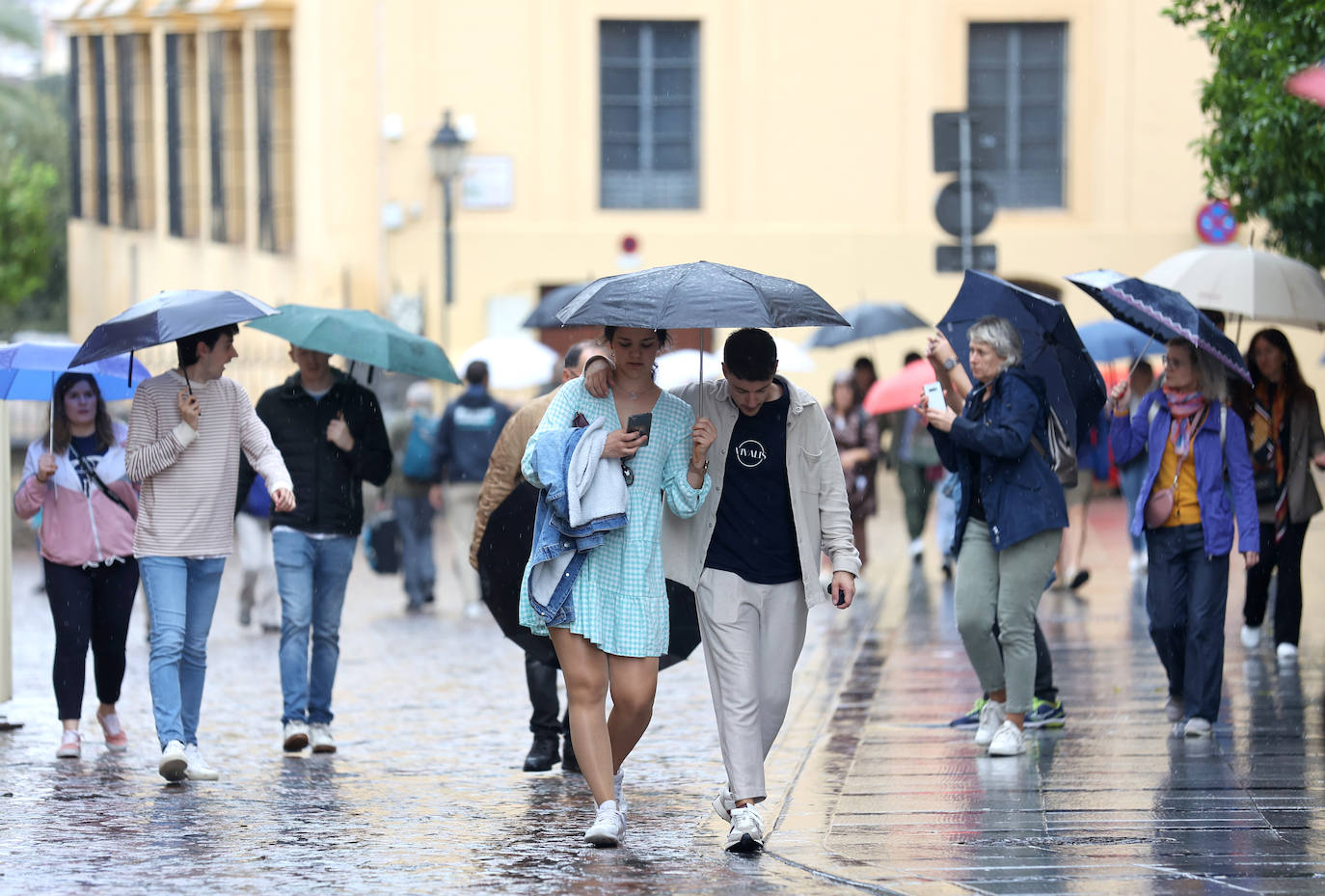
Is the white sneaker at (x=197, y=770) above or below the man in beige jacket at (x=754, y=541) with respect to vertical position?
below

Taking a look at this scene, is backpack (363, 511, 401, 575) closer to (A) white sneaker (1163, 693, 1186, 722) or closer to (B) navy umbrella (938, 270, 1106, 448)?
(B) navy umbrella (938, 270, 1106, 448)

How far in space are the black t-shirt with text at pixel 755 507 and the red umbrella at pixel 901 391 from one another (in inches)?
294

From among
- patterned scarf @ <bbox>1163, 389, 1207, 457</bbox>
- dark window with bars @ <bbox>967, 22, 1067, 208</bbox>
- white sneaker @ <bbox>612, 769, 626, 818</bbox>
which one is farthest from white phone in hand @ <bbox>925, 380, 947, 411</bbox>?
dark window with bars @ <bbox>967, 22, 1067, 208</bbox>

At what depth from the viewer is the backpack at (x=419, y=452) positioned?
49.8ft

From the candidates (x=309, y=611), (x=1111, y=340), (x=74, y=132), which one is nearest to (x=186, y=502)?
(x=309, y=611)

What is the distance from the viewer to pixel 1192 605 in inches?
344

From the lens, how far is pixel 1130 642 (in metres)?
11.8

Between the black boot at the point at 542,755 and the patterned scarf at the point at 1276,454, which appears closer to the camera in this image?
the black boot at the point at 542,755

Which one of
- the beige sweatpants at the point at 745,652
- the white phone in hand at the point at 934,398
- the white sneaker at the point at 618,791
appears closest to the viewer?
the beige sweatpants at the point at 745,652

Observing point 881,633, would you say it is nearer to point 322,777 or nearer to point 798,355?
point 798,355

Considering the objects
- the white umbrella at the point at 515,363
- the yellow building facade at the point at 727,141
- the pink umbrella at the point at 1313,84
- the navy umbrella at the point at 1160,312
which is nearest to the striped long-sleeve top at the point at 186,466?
the navy umbrella at the point at 1160,312

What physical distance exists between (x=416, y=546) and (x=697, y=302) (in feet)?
29.8

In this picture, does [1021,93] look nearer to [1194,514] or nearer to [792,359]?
[792,359]

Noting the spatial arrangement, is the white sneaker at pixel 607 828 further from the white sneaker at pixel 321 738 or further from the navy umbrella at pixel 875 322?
the navy umbrella at pixel 875 322
